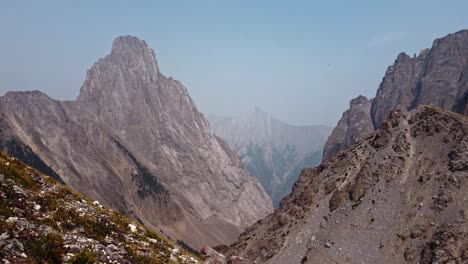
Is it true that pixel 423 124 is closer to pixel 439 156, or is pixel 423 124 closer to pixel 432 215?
pixel 439 156

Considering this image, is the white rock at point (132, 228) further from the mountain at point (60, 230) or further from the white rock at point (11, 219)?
the white rock at point (11, 219)

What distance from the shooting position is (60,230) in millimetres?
19578

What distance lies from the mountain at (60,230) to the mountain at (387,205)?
87.5 meters

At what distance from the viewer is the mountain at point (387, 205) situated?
330 feet

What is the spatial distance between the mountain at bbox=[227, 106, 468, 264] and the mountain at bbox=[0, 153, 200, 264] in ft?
287

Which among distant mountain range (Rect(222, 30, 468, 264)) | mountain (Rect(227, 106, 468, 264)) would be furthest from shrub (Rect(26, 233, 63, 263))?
mountain (Rect(227, 106, 468, 264))

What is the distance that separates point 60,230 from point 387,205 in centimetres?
10541

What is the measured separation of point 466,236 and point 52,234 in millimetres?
94615

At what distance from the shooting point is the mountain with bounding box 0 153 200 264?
17312 mm

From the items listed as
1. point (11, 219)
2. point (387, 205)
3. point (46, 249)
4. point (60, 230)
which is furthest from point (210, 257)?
point (387, 205)

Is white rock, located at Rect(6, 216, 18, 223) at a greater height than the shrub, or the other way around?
white rock, located at Rect(6, 216, 18, 223)

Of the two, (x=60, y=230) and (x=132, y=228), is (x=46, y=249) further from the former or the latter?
(x=132, y=228)

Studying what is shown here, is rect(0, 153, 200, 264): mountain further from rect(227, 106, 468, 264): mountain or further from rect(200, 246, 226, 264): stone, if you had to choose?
rect(227, 106, 468, 264): mountain

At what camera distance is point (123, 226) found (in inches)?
904
